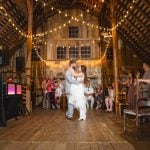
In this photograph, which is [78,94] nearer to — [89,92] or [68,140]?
[68,140]

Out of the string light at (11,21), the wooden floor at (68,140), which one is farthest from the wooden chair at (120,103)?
the string light at (11,21)

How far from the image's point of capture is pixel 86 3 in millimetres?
16953

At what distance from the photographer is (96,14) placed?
1777cm

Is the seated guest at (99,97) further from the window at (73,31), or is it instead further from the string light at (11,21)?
the string light at (11,21)

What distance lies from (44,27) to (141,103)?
36.6 ft

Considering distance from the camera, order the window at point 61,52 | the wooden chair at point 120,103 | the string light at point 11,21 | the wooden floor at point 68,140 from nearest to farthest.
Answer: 1. the wooden floor at point 68,140
2. the wooden chair at point 120,103
3. the string light at point 11,21
4. the window at point 61,52

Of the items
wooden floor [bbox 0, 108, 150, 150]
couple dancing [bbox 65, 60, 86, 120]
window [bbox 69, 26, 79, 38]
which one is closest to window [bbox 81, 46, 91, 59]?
window [bbox 69, 26, 79, 38]

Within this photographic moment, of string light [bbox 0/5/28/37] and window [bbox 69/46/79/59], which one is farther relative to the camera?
window [bbox 69/46/79/59]

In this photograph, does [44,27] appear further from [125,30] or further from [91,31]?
[125,30]

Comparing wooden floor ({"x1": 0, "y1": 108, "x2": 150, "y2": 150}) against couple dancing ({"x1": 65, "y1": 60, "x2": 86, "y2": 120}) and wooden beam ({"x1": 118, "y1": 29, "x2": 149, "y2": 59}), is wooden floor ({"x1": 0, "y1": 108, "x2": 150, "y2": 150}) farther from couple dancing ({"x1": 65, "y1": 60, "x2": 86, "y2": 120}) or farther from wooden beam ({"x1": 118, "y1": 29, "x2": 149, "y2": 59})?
wooden beam ({"x1": 118, "y1": 29, "x2": 149, "y2": 59})

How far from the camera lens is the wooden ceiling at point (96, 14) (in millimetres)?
13744

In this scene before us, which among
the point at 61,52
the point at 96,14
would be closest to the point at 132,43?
the point at 96,14

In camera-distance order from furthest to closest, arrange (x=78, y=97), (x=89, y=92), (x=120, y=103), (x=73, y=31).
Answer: (x=73, y=31)
(x=89, y=92)
(x=120, y=103)
(x=78, y=97)

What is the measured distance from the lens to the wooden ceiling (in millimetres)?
13744
